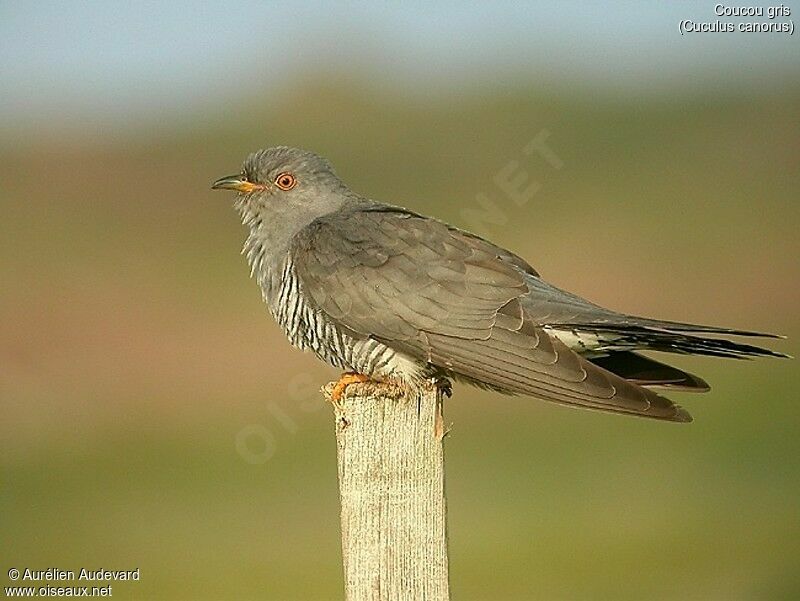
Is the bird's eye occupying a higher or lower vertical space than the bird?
higher

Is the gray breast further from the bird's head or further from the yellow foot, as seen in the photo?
the bird's head

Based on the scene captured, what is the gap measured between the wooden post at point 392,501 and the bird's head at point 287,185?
5.63ft

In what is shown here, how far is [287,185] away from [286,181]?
18 millimetres

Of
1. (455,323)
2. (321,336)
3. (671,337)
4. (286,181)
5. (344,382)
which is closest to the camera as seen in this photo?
(671,337)

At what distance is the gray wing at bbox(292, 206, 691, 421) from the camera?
14.3 ft

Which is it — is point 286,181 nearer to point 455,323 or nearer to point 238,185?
point 238,185

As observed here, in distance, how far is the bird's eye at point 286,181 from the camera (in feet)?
17.7

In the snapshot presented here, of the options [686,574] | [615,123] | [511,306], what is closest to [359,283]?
[511,306]

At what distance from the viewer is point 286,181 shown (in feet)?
17.7

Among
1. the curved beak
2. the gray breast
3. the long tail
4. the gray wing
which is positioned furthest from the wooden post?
the curved beak

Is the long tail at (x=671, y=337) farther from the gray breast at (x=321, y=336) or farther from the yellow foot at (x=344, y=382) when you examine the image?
the yellow foot at (x=344, y=382)

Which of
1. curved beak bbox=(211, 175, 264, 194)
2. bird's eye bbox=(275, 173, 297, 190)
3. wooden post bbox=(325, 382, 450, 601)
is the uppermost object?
curved beak bbox=(211, 175, 264, 194)

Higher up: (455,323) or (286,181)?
(286,181)

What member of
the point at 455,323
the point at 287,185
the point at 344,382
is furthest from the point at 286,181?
the point at 455,323
